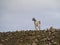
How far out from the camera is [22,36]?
2219 cm

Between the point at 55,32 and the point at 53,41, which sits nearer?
the point at 53,41

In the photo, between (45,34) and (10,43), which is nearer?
(10,43)

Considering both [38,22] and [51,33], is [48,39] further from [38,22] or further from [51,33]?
[38,22]

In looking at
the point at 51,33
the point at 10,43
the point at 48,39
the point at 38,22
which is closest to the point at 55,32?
the point at 51,33

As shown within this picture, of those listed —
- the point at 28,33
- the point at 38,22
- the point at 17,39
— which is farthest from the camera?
the point at 38,22

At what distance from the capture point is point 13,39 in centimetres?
2155

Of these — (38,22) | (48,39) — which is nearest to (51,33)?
(48,39)

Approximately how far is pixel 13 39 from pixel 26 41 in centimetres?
157

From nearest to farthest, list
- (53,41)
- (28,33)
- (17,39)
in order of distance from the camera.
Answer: (53,41) → (17,39) → (28,33)

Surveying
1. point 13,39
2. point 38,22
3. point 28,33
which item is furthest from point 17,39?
point 38,22

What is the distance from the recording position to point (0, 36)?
939 inches

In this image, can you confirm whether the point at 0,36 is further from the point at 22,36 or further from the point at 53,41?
the point at 53,41

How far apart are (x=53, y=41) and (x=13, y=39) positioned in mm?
3412

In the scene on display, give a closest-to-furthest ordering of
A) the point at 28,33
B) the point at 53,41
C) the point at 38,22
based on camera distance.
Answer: the point at 53,41 → the point at 28,33 → the point at 38,22
